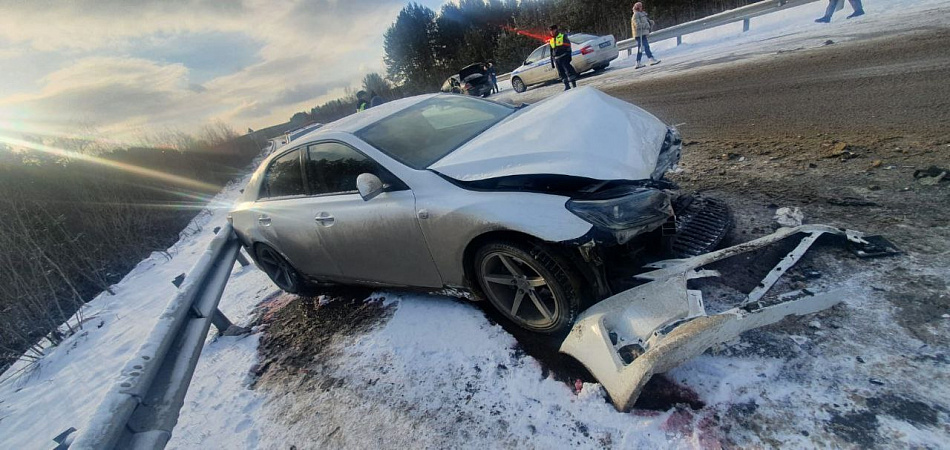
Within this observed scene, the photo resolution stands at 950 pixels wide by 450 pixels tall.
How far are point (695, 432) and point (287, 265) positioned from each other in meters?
3.67

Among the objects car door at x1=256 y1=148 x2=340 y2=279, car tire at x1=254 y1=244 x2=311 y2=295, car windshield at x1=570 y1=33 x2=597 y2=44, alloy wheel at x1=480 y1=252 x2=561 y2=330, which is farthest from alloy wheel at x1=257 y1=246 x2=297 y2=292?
car windshield at x1=570 y1=33 x2=597 y2=44

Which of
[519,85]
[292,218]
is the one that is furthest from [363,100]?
[292,218]

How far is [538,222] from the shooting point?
227 cm

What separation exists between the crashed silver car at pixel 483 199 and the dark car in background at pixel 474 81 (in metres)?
15.8

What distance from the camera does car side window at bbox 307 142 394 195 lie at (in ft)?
9.97

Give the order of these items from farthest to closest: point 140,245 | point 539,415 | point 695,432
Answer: point 140,245 < point 539,415 < point 695,432

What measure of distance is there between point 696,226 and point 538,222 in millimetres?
1381

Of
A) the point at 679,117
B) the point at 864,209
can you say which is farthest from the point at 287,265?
the point at 679,117

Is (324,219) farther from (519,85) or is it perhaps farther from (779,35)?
(519,85)

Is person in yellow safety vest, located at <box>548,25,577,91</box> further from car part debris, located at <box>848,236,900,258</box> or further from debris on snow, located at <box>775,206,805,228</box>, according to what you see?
car part debris, located at <box>848,236,900,258</box>

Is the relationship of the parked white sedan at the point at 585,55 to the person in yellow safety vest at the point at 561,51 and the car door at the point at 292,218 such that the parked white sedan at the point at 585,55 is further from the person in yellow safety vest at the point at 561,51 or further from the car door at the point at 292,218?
the car door at the point at 292,218

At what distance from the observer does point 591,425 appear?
1.99m

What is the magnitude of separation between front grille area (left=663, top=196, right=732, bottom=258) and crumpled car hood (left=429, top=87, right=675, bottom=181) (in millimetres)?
473

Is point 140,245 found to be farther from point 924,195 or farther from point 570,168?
point 924,195
